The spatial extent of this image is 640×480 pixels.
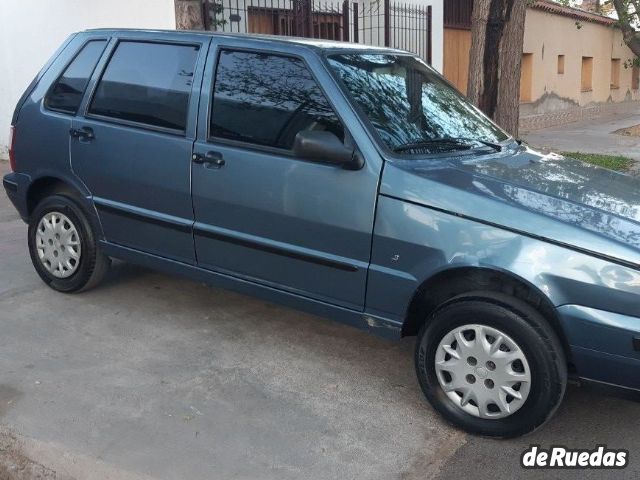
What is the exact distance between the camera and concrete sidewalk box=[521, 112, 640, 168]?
530 inches

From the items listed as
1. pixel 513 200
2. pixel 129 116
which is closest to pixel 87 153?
pixel 129 116

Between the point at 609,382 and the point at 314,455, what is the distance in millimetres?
1336

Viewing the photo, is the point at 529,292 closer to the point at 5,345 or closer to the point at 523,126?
the point at 5,345

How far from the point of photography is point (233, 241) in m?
4.16

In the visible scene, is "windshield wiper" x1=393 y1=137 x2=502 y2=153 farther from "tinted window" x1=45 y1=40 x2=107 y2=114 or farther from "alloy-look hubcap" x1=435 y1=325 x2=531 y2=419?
"tinted window" x1=45 y1=40 x2=107 y2=114

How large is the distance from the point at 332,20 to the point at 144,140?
25.8 ft

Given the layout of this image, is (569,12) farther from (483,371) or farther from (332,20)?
(483,371)

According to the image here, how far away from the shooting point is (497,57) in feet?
25.3

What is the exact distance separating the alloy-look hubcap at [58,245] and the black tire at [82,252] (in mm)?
30

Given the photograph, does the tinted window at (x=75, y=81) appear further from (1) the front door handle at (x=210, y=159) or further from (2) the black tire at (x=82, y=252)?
(1) the front door handle at (x=210, y=159)

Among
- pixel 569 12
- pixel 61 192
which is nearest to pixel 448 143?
pixel 61 192

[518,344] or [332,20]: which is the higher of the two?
[332,20]
